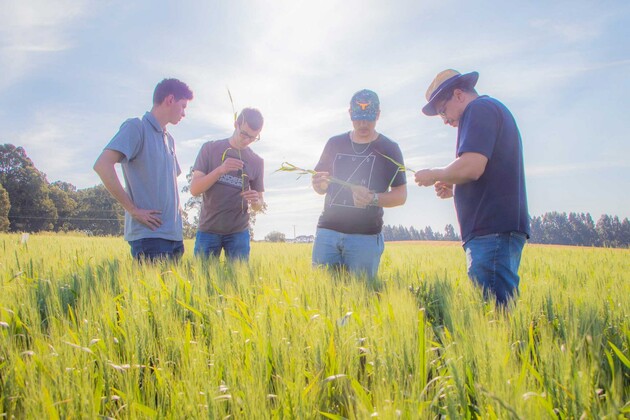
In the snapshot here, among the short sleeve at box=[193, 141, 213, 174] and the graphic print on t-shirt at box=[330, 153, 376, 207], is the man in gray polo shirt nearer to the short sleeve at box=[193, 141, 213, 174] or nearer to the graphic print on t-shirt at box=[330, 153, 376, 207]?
the short sleeve at box=[193, 141, 213, 174]

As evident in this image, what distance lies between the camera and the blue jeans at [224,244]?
4.73 meters

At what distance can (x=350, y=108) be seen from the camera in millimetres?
3859

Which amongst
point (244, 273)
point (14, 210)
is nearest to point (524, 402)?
point (244, 273)

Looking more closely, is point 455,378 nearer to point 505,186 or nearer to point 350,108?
point 505,186

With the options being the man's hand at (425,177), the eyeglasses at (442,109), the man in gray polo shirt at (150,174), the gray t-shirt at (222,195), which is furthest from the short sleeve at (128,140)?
the eyeglasses at (442,109)

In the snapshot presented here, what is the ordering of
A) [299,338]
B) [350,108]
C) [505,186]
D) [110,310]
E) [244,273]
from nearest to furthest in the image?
[299,338], [110,310], [505,186], [244,273], [350,108]

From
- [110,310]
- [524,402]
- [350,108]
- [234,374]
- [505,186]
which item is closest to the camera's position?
[524,402]

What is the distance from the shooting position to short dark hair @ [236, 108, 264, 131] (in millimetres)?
4539

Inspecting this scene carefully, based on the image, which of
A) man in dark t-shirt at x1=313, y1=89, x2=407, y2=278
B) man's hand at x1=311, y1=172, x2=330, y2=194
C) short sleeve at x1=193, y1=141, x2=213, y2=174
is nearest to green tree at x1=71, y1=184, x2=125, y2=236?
short sleeve at x1=193, y1=141, x2=213, y2=174

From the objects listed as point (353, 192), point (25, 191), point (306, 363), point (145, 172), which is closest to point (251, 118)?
point (145, 172)

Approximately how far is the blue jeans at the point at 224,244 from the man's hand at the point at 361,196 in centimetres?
167

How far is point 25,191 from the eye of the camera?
57844mm

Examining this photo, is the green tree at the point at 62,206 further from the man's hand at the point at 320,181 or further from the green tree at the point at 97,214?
the man's hand at the point at 320,181

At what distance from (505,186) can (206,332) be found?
2247 mm
